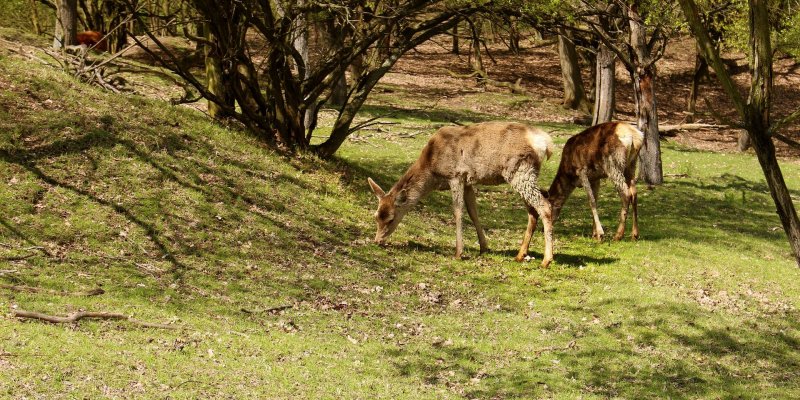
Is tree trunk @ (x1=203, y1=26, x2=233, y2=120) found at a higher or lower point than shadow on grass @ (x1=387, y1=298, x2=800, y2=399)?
higher

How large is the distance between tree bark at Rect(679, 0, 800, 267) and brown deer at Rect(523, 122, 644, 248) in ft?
32.7

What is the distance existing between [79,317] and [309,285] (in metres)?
4.20

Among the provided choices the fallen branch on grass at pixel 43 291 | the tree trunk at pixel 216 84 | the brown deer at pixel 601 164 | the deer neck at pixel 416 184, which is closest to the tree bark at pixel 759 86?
the fallen branch on grass at pixel 43 291

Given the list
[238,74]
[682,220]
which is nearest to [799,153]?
[682,220]

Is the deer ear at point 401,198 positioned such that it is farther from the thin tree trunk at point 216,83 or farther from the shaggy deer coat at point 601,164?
the thin tree trunk at point 216,83

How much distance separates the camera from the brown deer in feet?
59.8

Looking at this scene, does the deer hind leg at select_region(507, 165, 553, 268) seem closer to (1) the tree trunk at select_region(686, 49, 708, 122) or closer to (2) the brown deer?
(2) the brown deer

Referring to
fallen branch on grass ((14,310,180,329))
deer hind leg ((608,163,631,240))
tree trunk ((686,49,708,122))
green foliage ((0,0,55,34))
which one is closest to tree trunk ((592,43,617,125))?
deer hind leg ((608,163,631,240))

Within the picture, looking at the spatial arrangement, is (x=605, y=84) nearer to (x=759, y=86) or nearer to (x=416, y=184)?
(x=416, y=184)

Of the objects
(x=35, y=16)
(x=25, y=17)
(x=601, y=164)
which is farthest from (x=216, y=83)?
(x=25, y=17)

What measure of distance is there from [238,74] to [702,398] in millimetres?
13354

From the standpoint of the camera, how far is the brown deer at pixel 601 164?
18234 mm

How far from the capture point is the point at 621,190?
18484 mm

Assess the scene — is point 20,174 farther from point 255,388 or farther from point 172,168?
point 255,388
